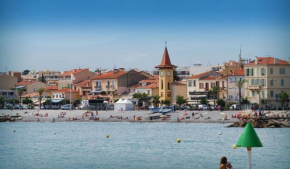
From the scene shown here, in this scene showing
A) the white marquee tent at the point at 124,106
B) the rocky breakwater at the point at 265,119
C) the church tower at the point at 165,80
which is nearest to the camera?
the rocky breakwater at the point at 265,119

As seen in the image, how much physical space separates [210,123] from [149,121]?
8.69 m

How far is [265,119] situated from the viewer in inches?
2581

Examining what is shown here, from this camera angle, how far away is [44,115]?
3469 inches

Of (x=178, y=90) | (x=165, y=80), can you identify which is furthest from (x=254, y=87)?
(x=165, y=80)

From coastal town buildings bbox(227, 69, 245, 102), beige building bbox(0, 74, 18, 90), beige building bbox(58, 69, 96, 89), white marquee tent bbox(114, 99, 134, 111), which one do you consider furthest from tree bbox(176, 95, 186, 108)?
beige building bbox(0, 74, 18, 90)

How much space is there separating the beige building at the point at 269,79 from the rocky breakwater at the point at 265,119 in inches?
406

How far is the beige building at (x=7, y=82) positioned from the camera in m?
126

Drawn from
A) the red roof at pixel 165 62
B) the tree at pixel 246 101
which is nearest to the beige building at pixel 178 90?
the red roof at pixel 165 62

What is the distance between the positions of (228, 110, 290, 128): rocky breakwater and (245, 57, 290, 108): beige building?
10.3m

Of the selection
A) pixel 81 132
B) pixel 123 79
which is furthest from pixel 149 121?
pixel 123 79

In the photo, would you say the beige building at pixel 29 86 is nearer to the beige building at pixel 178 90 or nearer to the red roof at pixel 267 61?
the beige building at pixel 178 90

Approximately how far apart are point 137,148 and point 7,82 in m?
85.4

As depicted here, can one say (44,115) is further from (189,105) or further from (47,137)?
(47,137)

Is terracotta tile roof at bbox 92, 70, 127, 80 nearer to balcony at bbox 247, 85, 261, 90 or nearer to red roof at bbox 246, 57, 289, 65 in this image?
Answer: balcony at bbox 247, 85, 261, 90
